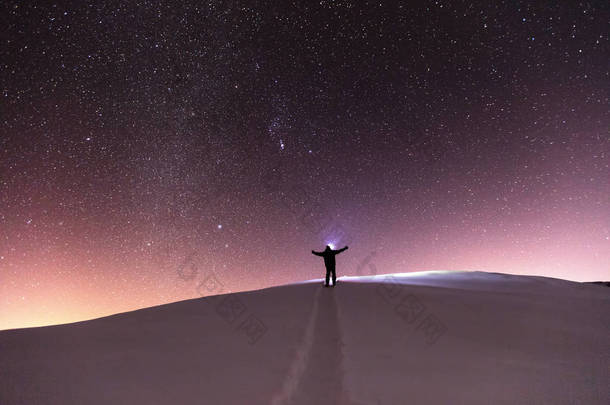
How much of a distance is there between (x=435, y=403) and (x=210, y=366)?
2.20 m

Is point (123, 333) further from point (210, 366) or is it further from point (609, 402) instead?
point (609, 402)

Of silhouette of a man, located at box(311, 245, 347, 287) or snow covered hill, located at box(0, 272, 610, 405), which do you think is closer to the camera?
snow covered hill, located at box(0, 272, 610, 405)

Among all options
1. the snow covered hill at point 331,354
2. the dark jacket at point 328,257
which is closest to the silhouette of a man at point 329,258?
the dark jacket at point 328,257

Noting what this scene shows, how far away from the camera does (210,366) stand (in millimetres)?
3729

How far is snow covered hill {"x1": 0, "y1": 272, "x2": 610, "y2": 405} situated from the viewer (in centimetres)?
304

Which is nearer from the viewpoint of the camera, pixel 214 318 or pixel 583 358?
pixel 583 358

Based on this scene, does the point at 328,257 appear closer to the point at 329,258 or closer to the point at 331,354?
the point at 329,258

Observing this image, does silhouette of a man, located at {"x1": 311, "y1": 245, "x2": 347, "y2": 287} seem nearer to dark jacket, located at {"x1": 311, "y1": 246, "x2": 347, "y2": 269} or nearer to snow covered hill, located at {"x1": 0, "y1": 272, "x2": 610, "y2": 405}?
dark jacket, located at {"x1": 311, "y1": 246, "x2": 347, "y2": 269}

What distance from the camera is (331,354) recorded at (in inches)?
162

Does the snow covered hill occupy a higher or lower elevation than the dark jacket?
lower

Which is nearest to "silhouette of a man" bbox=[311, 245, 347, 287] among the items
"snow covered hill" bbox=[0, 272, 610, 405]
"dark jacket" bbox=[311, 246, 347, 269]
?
"dark jacket" bbox=[311, 246, 347, 269]

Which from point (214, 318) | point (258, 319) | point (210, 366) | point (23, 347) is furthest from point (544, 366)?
point (23, 347)

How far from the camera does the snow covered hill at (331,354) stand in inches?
119

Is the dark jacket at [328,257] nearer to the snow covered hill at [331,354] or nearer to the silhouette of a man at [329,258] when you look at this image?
the silhouette of a man at [329,258]
